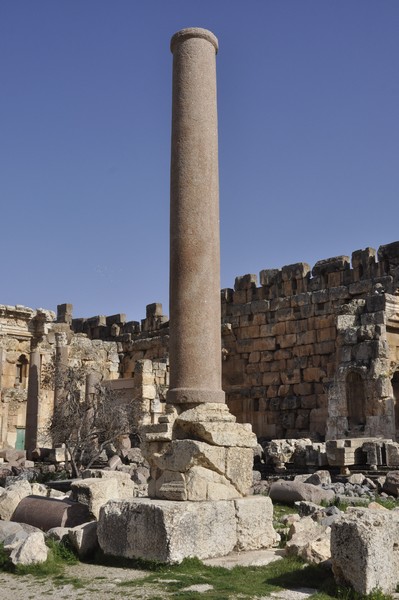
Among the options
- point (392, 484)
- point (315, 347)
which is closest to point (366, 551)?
point (392, 484)

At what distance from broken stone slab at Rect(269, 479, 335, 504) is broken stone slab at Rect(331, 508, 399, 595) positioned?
5349 mm

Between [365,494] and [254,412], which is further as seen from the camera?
[254,412]

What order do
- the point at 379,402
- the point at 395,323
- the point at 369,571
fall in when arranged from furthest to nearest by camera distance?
the point at 395,323 → the point at 379,402 → the point at 369,571

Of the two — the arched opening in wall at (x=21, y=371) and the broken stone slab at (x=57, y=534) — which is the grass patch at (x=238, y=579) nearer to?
the broken stone slab at (x=57, y=534)

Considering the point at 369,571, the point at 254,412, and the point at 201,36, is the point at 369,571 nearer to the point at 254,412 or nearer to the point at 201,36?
the point at 201,36

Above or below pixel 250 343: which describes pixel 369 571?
below

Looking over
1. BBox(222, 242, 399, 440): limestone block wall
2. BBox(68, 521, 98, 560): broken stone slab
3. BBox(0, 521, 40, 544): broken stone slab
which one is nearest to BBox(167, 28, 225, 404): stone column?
BBox(68, 521, 98, 560): broken stone slab

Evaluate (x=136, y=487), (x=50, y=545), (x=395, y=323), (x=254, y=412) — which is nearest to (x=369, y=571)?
(x=50, y=545)

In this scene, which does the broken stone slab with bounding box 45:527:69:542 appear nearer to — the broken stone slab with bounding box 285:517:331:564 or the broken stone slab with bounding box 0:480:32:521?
the broken stone slab with bounding box 0:480:32:521

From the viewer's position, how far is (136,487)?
39.0ft

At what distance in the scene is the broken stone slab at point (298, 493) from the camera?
1099cm

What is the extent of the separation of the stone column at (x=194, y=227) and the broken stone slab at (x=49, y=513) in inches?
73.4

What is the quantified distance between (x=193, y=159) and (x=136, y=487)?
20.2 feet

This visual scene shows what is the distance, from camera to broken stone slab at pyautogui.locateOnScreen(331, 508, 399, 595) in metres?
5.38
